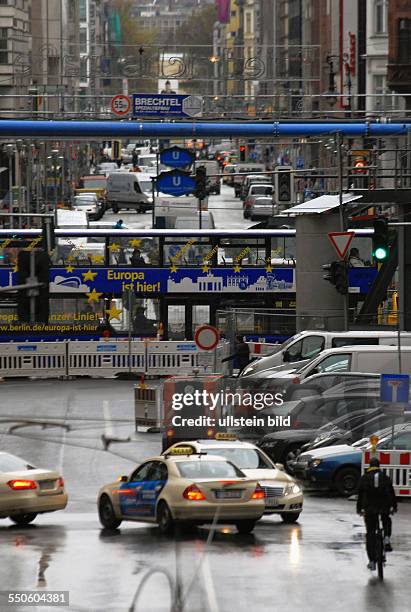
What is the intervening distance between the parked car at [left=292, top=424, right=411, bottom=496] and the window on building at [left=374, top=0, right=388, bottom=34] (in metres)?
69.6

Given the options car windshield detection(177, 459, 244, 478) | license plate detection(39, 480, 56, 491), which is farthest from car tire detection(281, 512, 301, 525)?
license plate detection(39, 480, 56, 491)

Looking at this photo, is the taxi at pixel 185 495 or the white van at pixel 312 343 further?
the white van at pixel 312 343

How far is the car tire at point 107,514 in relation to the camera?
21453mm

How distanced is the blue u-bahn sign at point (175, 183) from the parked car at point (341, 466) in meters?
40.8

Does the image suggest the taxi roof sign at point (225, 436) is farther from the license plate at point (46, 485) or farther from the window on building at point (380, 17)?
the window on building at point (380, 17)

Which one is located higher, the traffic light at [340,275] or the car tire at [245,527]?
the traffic light at [340,275]

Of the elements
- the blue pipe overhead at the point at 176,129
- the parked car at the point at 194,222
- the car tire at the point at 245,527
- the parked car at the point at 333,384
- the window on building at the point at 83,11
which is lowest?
the car tire at the point at 245,527

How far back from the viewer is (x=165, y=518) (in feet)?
67.4

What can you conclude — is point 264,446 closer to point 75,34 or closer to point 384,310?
point 384,310

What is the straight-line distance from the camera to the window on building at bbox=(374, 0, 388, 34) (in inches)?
3620

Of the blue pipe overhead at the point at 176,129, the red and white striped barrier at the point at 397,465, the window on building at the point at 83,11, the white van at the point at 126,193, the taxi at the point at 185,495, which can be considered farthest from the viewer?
the window on building at the point at 83,11

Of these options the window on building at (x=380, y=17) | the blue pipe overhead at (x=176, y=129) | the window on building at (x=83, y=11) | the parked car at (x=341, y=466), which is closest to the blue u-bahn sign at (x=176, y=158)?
the blue pipe overhead at (x=176, y=129)

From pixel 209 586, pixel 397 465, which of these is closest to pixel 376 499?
pixel 209 586

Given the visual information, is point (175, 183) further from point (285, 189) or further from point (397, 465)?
point (397, 465)
